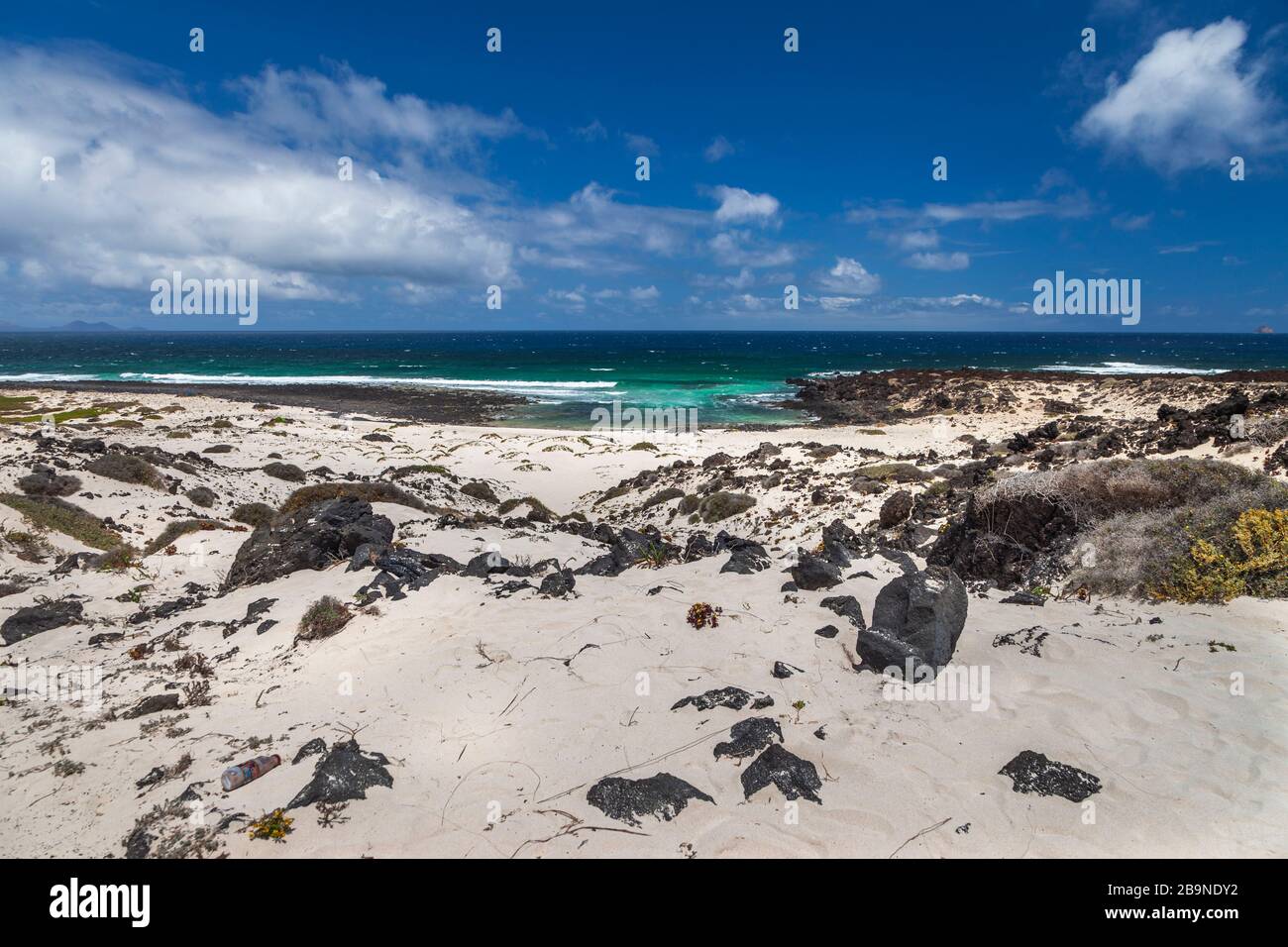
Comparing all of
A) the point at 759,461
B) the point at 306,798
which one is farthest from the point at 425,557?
the point at 759,461

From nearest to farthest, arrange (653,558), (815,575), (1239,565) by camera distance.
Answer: (1239,565) < (815,575) < (653,558)

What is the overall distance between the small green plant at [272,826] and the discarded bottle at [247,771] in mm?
475

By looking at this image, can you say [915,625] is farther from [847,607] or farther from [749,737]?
[749,737]

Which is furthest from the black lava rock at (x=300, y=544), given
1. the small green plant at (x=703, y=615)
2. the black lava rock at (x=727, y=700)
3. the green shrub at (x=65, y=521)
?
the black lava rock at (x=727, y=700)

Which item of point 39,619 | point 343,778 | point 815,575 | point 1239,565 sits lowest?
point 343,778

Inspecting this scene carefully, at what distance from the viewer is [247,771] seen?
449 centimetres

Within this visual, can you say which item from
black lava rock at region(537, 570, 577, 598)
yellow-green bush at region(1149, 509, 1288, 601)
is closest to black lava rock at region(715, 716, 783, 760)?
black lava rock at region(537, 570, 577, 598)

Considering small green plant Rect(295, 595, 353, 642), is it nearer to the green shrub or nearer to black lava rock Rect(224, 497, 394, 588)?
black lava rock Rect(224, 497, 394, 588)

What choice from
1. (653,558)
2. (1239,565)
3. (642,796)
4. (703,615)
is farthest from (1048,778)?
(653,558)

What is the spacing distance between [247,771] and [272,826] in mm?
737

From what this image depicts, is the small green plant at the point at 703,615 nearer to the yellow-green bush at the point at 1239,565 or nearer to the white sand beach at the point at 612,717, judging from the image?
the white sand beach at the point at 612,717

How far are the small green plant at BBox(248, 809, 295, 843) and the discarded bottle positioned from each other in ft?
1.56

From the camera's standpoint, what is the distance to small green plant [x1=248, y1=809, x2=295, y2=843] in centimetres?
393
